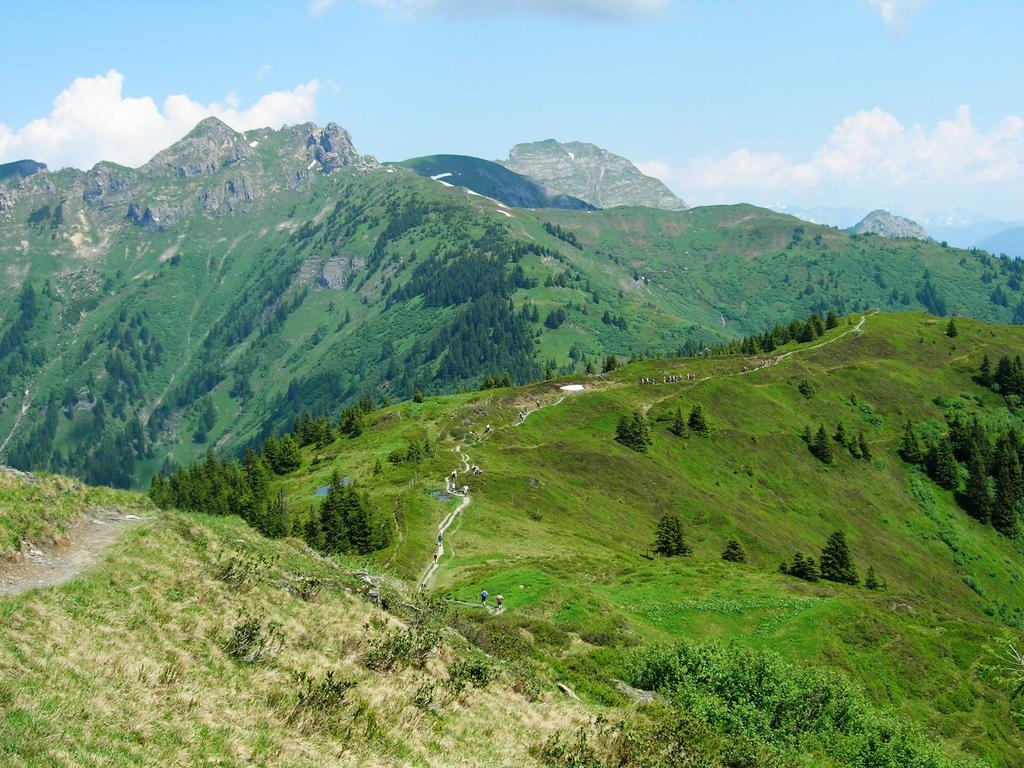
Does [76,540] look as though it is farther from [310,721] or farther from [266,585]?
[310,721]

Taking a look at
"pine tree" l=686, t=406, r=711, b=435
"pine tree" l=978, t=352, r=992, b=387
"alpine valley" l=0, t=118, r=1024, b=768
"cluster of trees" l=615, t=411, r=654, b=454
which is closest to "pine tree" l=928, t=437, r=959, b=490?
"alpine valley" l=0, t=118, r=1024, b=768

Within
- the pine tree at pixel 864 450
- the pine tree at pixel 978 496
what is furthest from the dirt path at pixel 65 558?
the pine tree at pixel 978 496

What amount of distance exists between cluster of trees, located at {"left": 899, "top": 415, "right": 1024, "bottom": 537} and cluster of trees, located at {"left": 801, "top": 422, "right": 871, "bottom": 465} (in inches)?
422

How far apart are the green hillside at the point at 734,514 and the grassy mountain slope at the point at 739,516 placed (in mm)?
291

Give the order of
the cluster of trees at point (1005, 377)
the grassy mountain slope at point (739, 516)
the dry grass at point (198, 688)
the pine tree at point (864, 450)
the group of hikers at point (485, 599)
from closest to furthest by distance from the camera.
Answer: the dry grass at point (198, 688) → the group of hikers at point (485, 599) → the grassy mountain slope at point (739, 516) → the pine tree at point (864, 450) → the cluster of trees at point (1005, 377)

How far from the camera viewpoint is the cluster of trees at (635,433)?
116 m

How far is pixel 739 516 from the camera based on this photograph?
338 feet

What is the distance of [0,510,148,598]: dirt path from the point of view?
2552 centimetres

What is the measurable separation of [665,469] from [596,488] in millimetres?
16690

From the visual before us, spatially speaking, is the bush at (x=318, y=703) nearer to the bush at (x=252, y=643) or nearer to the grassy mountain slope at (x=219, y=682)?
the grassy mountain slope at (x=219, y=682)

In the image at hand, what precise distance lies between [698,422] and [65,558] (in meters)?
111

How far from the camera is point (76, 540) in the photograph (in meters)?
31.3

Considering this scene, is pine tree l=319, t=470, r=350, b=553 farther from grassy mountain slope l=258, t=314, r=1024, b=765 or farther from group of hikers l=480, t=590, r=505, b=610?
group of hikers l=480, t=590, r=505, b=610

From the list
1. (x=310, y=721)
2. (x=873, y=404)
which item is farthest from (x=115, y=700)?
(x=873, y=404)
